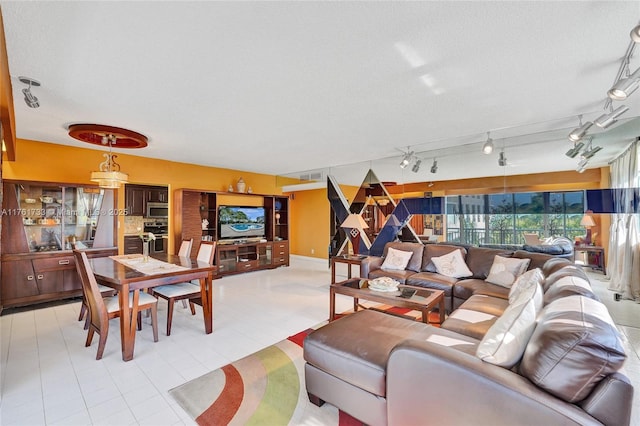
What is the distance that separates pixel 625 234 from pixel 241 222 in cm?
650

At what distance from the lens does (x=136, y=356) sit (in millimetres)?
2652

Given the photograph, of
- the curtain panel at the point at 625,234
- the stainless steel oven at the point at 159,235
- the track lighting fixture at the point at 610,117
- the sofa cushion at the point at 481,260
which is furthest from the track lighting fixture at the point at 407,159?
the stainless steel oven at the point at 159,235

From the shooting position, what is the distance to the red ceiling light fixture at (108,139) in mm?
3422

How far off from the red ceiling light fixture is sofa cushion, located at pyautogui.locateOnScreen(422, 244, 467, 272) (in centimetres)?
430

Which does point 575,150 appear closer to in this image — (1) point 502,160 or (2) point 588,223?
(1) point 502,160

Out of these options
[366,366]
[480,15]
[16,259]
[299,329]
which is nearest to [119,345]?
[299,329]

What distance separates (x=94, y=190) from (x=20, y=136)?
110cm

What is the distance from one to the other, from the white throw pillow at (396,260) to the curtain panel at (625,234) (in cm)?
258

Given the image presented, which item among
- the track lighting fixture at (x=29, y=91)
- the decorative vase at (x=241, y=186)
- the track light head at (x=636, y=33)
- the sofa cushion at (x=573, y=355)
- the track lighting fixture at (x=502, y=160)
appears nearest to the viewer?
the sofa cushion at (x=573, y=355)

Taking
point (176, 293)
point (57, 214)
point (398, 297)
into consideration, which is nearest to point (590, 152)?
point (398, 297)

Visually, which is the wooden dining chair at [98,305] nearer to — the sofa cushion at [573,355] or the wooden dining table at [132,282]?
the wooden dining table at [132,282]

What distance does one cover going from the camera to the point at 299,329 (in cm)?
327

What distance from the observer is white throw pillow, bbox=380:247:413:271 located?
445 centimetres

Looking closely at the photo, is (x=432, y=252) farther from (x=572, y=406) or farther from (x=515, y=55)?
(x=572, y=406)
